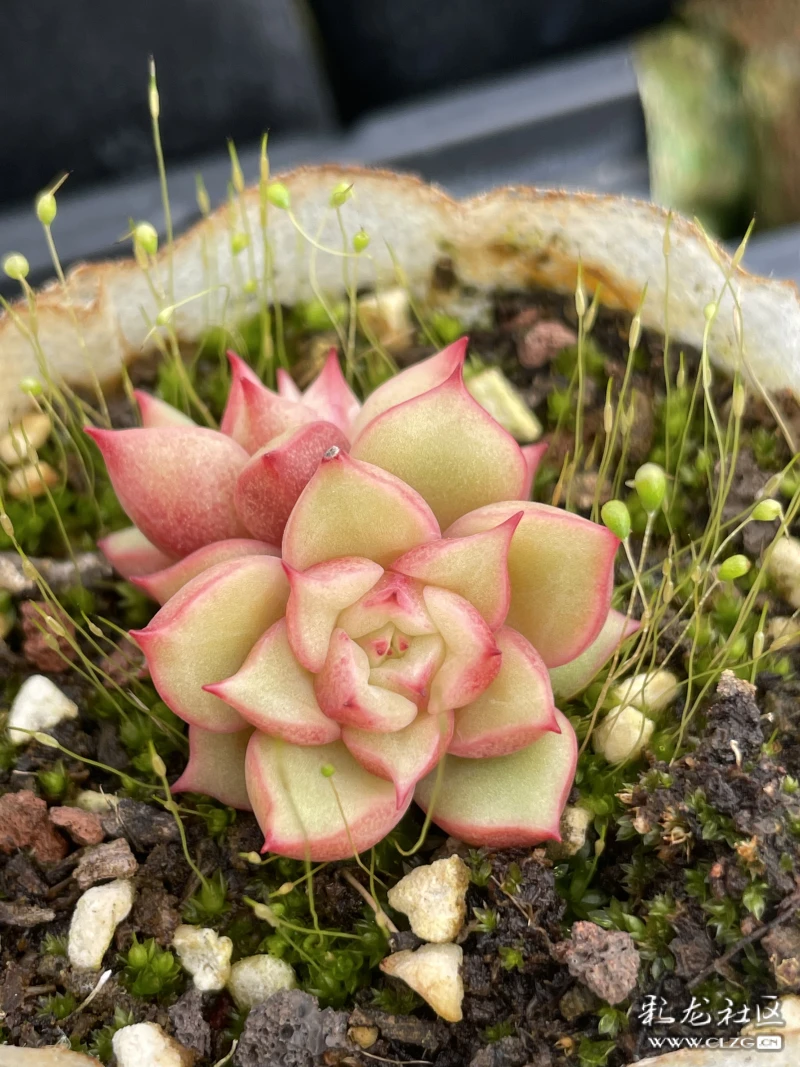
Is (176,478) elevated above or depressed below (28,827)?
above

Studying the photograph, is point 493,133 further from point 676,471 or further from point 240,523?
point 240,523

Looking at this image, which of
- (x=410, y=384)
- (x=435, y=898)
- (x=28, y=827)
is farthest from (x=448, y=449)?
(x=28, y=827)

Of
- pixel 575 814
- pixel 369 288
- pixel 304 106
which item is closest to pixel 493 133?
pixel 304 106

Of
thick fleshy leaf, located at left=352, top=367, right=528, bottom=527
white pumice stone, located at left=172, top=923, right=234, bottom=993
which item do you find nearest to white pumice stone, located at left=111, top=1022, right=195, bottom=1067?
white pumice stone, located at left=172, top=923, right=234, bottom=993

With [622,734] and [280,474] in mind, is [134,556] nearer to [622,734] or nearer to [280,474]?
[280,474]

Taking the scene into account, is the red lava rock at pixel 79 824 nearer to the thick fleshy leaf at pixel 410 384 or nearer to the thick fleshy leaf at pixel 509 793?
the thick fleshy leaf at pixel 509 793

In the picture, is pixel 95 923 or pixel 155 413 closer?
pixel 95 923
